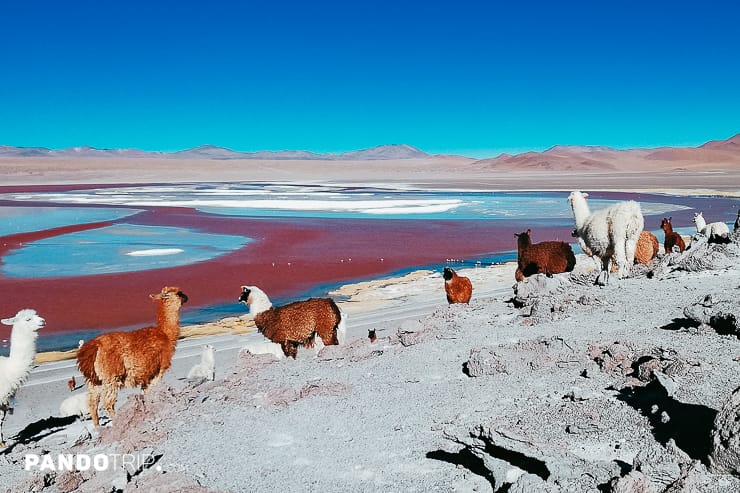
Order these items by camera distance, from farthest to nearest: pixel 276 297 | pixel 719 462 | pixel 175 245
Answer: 1. pixel 175 245
2. pixel 276 297
3. pixel 719 462

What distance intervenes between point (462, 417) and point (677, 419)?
1.45m

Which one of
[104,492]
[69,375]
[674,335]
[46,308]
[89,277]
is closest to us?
[104,492]

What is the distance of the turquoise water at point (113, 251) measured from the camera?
16.9 m

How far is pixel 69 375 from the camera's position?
8477mm

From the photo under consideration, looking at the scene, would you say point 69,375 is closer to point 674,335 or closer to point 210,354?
point 210,354

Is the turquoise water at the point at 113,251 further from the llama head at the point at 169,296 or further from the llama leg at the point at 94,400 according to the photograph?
the llama leg at the point at 94,400

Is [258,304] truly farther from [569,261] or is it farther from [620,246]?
[620,246]

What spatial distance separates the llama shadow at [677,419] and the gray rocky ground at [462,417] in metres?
0.01

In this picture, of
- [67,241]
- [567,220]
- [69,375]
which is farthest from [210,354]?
[567,220]

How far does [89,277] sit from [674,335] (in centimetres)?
1359

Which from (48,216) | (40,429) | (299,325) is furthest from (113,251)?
(299,325)

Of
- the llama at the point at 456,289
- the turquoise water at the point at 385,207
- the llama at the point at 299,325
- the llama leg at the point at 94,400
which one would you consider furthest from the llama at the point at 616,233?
the turquoise water at the point at 385,207

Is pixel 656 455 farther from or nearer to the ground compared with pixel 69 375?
farther from the ground

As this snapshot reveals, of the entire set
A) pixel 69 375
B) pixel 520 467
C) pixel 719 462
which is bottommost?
pixel 69 375
